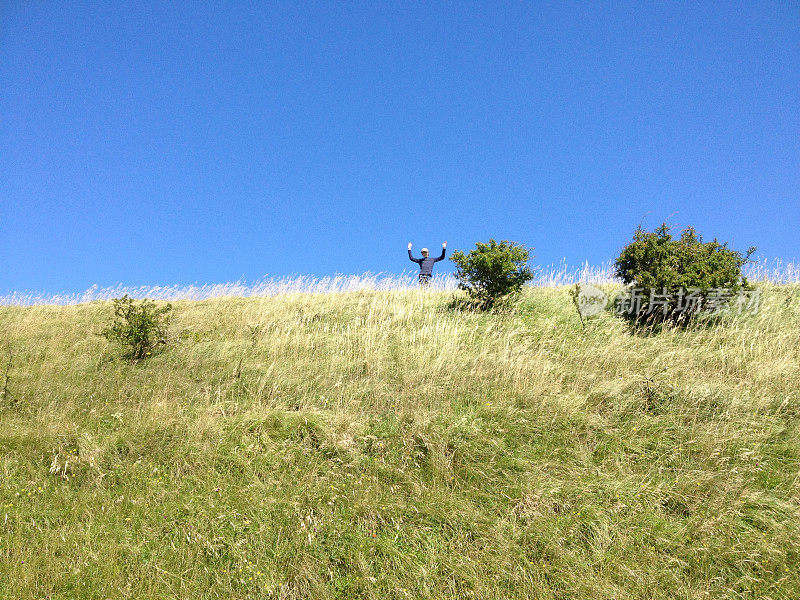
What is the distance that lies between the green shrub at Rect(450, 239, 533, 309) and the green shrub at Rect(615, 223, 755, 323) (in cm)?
264

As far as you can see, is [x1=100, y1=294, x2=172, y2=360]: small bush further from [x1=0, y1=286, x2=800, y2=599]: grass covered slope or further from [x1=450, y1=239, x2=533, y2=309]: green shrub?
[x1=450, y1=239, x2=533, y2=309]: green shrub

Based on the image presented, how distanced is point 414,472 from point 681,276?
27.8 feet

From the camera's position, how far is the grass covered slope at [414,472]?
15.3 feet

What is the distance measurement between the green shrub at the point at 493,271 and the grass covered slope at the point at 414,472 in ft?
9.27

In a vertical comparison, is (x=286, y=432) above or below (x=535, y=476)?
above

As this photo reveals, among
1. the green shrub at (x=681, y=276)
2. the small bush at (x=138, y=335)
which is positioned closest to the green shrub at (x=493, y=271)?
the green shrub at (x=681, y=276)

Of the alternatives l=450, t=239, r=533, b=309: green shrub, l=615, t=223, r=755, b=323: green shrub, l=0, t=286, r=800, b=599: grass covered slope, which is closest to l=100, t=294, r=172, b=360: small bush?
l=0, t=286, r=800, b=599: grass covered slope

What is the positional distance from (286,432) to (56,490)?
9.23 feet

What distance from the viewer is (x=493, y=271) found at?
40.1 feet

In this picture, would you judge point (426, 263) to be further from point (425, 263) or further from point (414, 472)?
point (414, 472)

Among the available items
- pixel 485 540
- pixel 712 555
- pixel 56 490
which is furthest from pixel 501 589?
pixel 56 490

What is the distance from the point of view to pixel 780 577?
4582mm

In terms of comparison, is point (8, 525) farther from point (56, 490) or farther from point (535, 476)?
point (535, 476)

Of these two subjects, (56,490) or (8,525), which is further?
(56,490)
